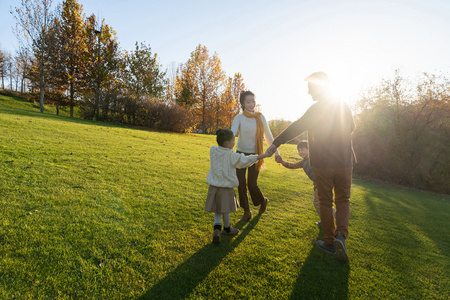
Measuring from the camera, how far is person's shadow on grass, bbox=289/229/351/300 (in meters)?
2.37

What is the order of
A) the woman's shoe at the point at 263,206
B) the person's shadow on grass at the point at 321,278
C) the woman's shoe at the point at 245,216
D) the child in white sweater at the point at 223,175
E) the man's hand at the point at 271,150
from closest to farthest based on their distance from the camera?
1. the person's shadow on grass at the point at 321,278
2. the child in white sweater at the point at 223,175
3. the man's hand at the point at 271,150
4. the woman's shoe at the point at 245,216
5. the woman's shoe at the point at 263,206

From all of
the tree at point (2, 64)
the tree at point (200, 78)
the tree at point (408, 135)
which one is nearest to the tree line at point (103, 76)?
the tree at point (200, 78)

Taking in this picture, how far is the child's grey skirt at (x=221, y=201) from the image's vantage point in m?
3.14

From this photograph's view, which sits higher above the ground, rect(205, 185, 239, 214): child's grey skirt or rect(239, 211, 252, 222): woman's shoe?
rect(205, 185, 239, 214): child's grey skirt

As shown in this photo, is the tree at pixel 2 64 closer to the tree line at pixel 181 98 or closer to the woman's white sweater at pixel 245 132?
the tree line at pixel 181 98

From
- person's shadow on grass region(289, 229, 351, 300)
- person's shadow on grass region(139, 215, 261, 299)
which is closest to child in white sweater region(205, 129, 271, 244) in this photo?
person's shadow on grass region(139, 215, 261, 299)

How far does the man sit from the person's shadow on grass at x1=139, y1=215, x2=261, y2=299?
1.35 meters

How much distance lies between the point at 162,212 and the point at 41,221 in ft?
5.69

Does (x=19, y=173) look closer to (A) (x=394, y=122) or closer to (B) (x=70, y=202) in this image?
(B) (x=70, y=202)

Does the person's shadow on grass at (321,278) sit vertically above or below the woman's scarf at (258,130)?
below

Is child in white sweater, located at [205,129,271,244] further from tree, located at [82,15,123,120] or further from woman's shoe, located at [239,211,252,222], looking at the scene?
tree, located at [82,15,123,120]

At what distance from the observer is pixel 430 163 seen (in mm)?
11688

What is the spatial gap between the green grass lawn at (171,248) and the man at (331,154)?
440 mm

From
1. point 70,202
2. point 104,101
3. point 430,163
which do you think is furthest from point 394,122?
point 104,101
